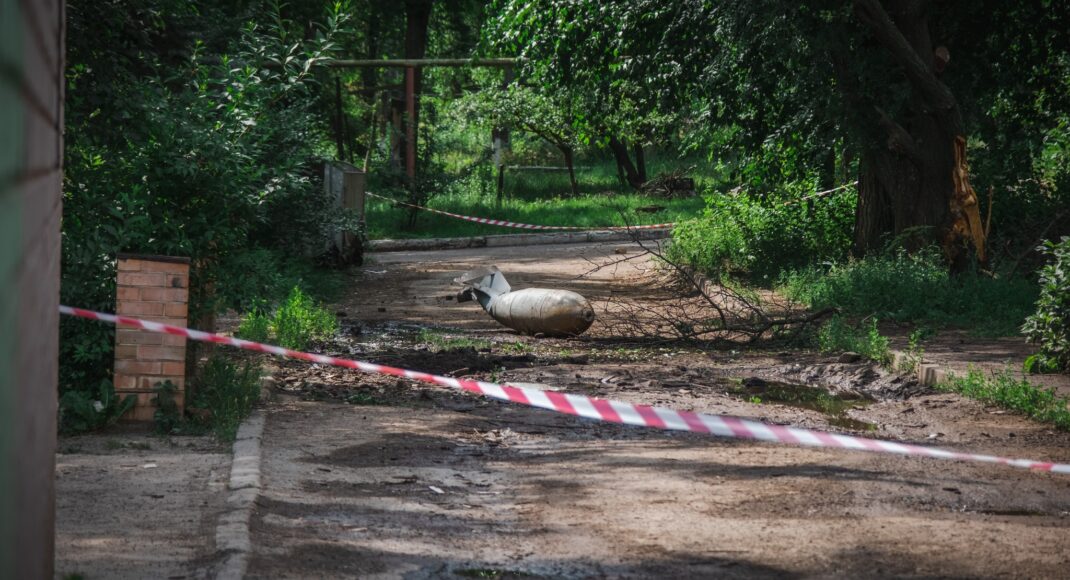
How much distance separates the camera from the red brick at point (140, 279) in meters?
6.72

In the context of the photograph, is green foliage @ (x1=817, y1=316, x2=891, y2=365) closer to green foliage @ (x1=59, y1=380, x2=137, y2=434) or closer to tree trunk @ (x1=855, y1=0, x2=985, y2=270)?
tree trunk @ (x1=855, y1=0, x2=985, y2=270)

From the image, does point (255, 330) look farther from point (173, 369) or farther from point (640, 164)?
point (640, 164)

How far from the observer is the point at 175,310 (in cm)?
675

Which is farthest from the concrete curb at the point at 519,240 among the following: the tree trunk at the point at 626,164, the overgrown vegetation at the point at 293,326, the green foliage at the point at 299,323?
the overgrown vegetation at the point at 293,326

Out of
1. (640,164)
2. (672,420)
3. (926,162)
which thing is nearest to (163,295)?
(672,420)

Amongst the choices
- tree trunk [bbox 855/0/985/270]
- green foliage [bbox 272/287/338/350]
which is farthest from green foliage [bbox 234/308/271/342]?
tree trunk [bbox 855/0/985/270]

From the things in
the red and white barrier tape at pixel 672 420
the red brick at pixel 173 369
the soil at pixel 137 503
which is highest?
the red brick at pixel 173 369

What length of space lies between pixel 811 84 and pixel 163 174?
853 centimetres

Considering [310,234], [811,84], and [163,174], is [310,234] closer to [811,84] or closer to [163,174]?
[163,174]

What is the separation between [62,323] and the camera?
705 centimetres

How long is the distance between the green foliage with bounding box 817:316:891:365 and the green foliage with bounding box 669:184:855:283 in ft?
12.5

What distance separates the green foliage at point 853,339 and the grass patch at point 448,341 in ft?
10.2

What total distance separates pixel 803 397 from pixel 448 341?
376 centimetres

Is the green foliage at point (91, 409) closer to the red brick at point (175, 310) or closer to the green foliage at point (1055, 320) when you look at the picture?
the red brick at point (175, 310)
